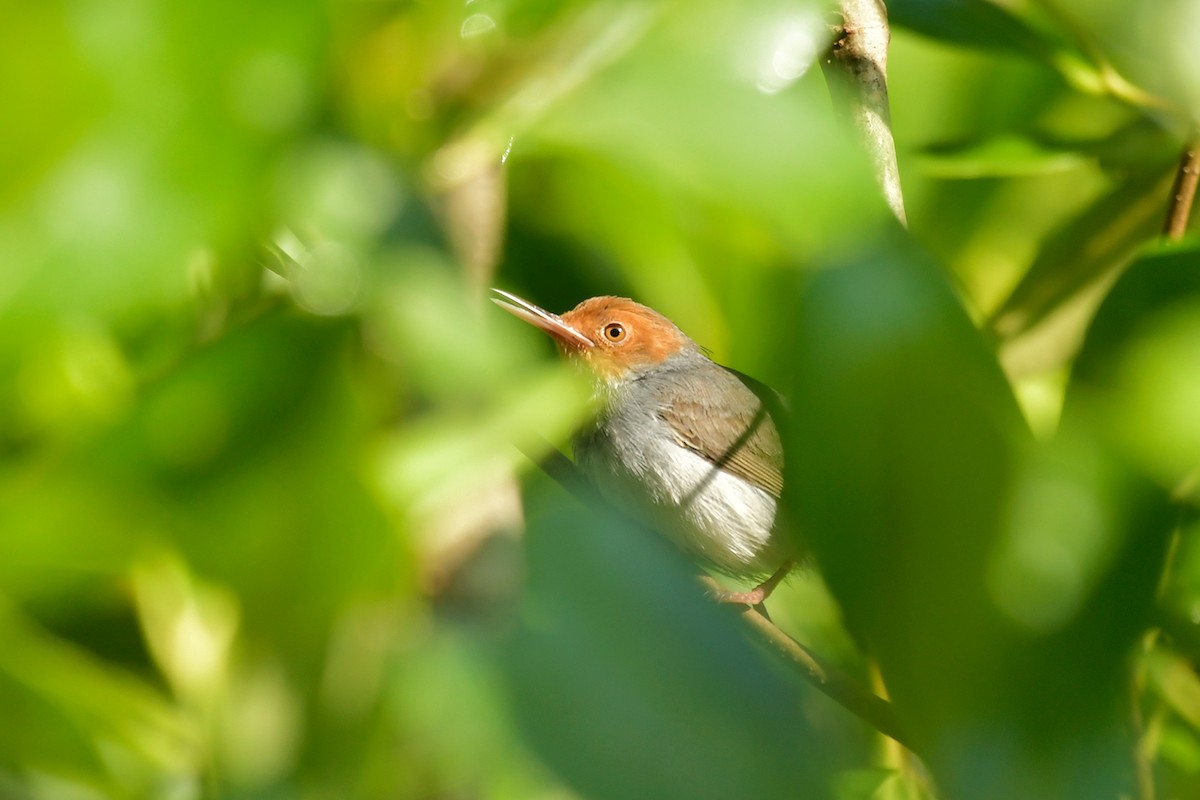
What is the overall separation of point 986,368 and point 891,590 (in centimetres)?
18

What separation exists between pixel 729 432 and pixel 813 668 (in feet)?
10.1

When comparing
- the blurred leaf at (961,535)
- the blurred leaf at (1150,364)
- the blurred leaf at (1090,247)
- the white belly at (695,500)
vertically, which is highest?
the blurred leaf at (1150,364)

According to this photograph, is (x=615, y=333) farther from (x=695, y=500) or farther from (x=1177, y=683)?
(x=1177, y=683)

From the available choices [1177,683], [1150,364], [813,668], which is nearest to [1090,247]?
[813,668]

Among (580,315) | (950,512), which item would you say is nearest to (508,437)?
(950,512)

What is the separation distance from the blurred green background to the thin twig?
1547 mm

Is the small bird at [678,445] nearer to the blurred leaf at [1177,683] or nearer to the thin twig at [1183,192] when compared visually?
the thin twig at [1183,192]

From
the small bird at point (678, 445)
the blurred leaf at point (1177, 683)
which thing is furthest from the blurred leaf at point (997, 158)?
the small bird at point (678, 445)

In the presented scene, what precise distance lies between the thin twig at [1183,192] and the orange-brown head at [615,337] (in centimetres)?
304

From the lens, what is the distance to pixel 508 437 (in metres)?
0.92

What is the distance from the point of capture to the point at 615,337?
18.6 ft

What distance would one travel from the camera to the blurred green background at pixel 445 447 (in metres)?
0.74

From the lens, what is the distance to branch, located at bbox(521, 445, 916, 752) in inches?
54.3

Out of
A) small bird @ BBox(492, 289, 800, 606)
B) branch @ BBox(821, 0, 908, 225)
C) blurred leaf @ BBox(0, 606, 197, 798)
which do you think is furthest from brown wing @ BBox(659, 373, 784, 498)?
blurred leaf @ BBox(0, 606, 197, 798)
